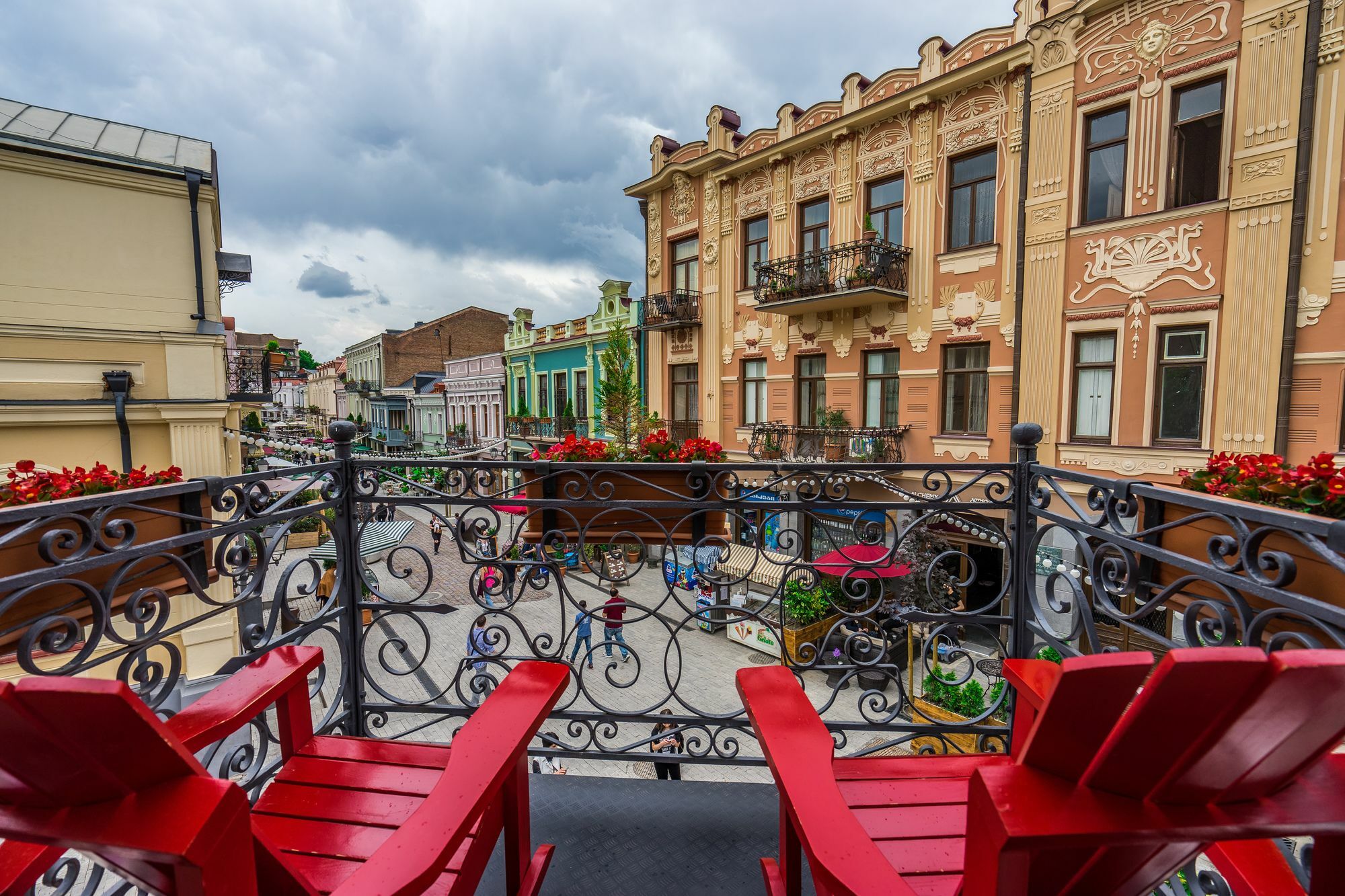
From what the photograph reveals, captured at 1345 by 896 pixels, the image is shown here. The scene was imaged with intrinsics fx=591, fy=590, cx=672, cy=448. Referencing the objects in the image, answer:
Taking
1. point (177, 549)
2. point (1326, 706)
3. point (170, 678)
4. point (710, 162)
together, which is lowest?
point (170, 678)

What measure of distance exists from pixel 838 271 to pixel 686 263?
4.88 m

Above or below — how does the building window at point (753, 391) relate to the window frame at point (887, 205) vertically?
below

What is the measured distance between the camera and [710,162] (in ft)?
45.6

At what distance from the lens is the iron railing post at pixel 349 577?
2.37 meters

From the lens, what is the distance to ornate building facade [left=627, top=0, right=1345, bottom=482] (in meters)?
7.43

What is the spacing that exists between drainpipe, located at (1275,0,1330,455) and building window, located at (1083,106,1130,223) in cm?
176

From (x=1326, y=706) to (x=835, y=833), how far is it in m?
0.68

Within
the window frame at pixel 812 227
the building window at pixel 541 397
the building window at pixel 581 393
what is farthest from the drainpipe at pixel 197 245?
the building window at pixel 541 397

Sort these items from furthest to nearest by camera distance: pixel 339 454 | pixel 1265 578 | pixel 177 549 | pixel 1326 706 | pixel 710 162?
pixel 710 162, pixel 339 454, pixel 177 549, pixel 1265 578, pixel 1326 706

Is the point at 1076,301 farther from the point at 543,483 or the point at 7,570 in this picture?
the point at 7,570

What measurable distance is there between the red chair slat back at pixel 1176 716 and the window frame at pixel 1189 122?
34.3 ft

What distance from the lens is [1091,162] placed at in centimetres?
897

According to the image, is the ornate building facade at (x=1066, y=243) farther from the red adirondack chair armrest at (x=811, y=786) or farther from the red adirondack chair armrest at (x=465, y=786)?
the red adirondack chair armrest at (x=465, y=786)

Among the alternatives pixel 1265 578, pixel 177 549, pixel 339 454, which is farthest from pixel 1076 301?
pixel 177 549
